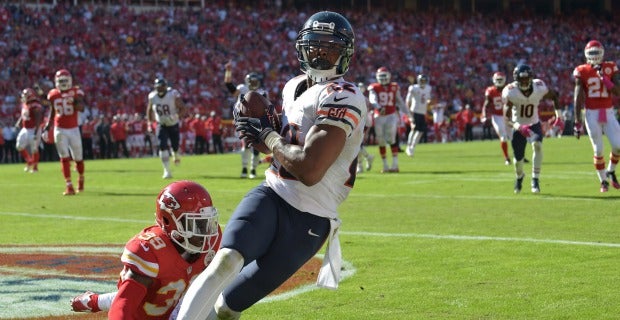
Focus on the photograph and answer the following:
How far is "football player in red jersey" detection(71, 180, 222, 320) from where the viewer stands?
16.1 feet

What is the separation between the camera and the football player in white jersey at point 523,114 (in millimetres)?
15328

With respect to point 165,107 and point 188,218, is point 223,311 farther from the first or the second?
point 165,107

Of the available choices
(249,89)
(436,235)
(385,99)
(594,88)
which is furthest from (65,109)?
(436,235)

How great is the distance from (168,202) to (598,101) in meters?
11.4

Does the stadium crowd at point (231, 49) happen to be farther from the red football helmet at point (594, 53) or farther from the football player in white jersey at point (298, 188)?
the football player in white jersey at point (298, 188)

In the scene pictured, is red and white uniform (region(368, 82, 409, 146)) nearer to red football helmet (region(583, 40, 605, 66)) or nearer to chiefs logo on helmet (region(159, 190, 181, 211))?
red football helmet (region(583, 40, 605, 66))

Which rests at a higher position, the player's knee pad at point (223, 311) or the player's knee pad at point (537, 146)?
the player's knee pad at point (223, 311)

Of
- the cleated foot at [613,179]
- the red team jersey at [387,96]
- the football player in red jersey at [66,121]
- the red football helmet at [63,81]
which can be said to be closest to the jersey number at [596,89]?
the cleated foot at [613,179]

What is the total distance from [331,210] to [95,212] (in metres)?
9.80

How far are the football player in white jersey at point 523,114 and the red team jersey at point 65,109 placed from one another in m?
7.77

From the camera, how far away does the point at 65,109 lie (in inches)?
708

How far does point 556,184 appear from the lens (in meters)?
16.9

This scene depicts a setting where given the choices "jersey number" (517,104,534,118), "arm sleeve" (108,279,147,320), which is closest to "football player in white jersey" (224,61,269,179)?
"jersey number" (517,104,534,118)

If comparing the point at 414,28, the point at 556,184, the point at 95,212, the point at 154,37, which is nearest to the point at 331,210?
the point at 95,212
